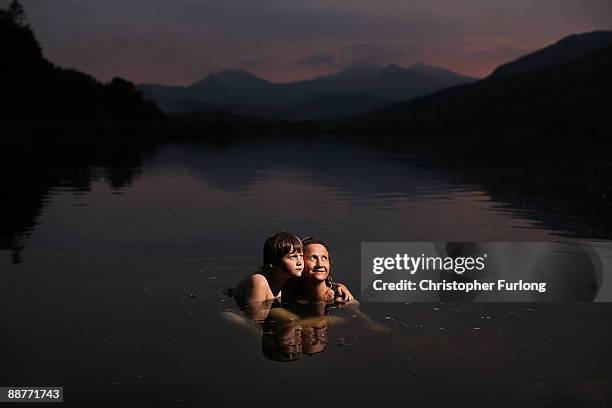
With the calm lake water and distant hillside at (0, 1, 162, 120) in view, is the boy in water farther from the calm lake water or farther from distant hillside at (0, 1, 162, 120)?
distant hillside at (0, 1, 162, 120)

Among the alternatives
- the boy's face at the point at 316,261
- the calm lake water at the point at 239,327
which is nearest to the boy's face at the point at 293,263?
the boy's face at the point at 316,261

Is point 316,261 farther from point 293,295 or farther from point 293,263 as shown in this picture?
point 293,295

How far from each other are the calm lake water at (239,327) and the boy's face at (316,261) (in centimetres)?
67

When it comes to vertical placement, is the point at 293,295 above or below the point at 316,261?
below

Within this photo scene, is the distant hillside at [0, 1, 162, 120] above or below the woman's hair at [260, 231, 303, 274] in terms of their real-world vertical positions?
above

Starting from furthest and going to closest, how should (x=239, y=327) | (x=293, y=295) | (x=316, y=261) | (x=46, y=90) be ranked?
(x=46, y=90)
(x=293, y=295)
(x=316, y=261)
(x=239, y=327)

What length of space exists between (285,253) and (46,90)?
569 ft

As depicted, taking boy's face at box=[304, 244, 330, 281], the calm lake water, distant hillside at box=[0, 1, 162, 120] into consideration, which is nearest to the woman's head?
boy's face at box=[304, 244, 330, 281]

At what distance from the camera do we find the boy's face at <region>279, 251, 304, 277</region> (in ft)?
42.2

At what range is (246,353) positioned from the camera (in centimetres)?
1080

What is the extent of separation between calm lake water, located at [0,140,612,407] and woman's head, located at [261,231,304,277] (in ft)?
2.31

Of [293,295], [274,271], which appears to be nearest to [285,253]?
[274,271]

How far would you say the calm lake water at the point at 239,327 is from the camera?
950cm

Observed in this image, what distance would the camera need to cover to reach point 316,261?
13.4 metres
